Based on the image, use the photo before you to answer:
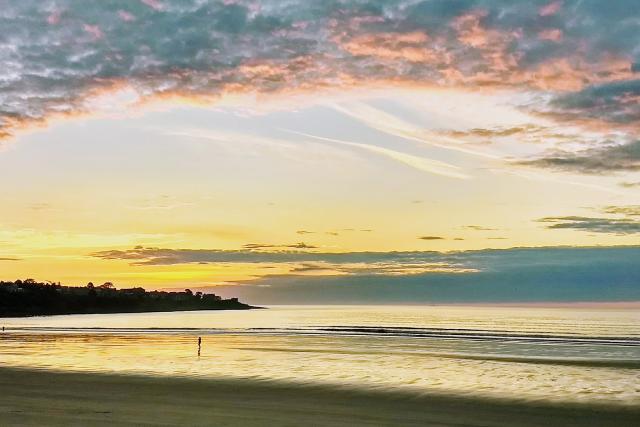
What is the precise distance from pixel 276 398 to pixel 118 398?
6.12 metres

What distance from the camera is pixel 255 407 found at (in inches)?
912

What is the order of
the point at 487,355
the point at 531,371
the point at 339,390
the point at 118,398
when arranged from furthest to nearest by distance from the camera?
1. the point at 487,355
2. the point at 531,371
3. the point at 339,390
4. the point at 118,398

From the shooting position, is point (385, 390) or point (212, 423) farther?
point (385, 390)

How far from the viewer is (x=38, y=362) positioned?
4128cm

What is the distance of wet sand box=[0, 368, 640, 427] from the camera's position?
20266mm

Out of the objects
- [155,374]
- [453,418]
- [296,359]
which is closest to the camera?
[453,418]

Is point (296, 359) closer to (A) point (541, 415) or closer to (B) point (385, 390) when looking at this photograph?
(B) point (385, 390)

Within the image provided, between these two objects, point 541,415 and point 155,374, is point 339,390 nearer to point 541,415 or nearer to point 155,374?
point 541,415

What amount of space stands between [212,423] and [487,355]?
3980 centimetres

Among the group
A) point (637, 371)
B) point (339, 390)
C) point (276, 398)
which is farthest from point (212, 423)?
point (637, 371)

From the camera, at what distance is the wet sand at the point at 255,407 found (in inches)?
798

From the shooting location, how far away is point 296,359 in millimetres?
47531

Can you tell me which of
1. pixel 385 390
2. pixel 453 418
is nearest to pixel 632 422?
pixel 453 418

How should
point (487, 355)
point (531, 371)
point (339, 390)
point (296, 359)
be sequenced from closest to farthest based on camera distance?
1. point (339, 390)
2. point (531, 371)
3. point (296, 359)
4. point (487, 355)
